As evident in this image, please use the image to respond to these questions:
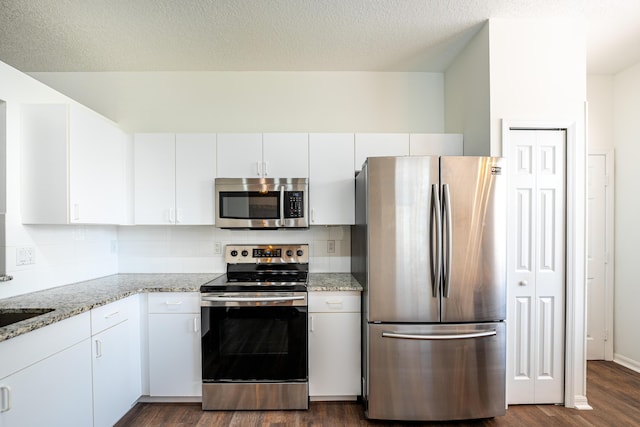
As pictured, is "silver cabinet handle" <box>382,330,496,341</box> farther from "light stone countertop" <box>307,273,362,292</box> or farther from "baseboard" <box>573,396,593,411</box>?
"baseboard" <box>573,396,593,411</box>

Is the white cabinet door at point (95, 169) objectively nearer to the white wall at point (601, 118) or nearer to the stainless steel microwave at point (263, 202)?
the stainless steel microwave at point (263, 202)

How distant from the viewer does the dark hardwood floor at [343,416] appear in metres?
2.17

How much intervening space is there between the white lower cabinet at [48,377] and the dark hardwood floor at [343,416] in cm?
53

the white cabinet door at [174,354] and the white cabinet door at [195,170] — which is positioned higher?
the white cabinet door at [195,170]

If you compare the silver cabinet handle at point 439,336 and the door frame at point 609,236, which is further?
the door frame at point 609,236

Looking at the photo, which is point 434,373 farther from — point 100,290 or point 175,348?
point 100,290

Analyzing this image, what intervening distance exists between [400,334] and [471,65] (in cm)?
213

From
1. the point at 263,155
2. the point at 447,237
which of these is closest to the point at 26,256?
the point at 263,155

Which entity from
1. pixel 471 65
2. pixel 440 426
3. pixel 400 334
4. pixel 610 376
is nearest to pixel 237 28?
pixel 471 65

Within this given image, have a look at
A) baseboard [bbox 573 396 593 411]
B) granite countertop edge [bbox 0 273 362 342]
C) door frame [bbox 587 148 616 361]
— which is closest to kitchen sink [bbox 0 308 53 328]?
granite countertop edge [bbox 0 273 362 342]

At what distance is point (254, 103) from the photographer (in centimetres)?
301

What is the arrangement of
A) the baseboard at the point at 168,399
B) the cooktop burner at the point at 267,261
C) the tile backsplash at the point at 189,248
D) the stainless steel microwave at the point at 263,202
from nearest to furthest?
the baseboard at the point at 168,399
the stainless steel microwave at the point at 263,202
the cooktop burner at the point at 267,261
the tile backsplash at the point at 189,248

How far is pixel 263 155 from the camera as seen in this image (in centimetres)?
268

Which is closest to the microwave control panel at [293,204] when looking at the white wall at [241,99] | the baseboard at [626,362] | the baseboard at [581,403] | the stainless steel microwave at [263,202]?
the stainless steel microwave at [263,202]
